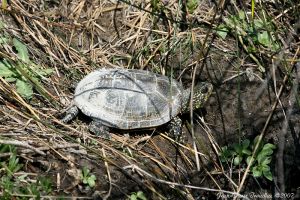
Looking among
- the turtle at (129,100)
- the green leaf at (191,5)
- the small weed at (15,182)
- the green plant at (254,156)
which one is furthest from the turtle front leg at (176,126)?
the small weed at (15,182)

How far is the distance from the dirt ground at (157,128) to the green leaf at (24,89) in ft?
0.13

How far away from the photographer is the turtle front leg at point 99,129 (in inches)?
146

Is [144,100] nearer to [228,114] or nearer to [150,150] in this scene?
[150,150]

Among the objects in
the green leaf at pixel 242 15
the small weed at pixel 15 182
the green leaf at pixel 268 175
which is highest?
the green leaf at pixel 242 15

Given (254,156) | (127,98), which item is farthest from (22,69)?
(254,156)


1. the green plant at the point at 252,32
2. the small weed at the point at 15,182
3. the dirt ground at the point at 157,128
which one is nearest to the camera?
the small weed at the point at 15,182

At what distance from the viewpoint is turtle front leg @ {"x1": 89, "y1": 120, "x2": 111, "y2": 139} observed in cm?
372

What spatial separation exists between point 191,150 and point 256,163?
519 mm

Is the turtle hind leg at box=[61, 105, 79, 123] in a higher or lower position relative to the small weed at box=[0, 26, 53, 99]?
lower

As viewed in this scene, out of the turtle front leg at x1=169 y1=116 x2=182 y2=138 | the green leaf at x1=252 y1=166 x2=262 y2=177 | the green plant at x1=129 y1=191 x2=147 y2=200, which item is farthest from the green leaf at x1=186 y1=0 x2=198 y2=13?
Result: the green plant at x1=129 y1=191 x2=147 y2=200

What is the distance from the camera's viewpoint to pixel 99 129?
3.74 meters

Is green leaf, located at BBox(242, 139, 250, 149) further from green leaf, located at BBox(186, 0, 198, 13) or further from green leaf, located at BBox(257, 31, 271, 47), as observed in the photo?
green leaf, located at BBox(186, 0, 198, 13)

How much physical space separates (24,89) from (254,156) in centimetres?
185

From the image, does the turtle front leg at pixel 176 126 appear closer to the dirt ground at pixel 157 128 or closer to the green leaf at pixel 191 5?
the dirt ground at pixel 157 128
